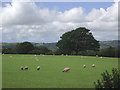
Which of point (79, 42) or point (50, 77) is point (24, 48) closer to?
point (79, 42)

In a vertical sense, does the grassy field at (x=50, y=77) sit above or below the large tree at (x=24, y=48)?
below

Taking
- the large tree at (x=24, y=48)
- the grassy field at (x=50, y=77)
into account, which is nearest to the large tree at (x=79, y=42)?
the large tree at (x=24, y=48)

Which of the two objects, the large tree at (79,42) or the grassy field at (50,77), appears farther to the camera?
the large tree at (79,42)

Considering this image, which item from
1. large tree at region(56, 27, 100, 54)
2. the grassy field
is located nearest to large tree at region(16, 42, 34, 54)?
large tree at region(56, 27, 100, 54)

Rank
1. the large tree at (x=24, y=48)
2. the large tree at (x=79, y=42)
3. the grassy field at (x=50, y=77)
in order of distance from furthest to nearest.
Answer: the large tree at (x=24, y=48) → the large tree at (x=79, y=42) → the grassy field at (x=50, y=77)

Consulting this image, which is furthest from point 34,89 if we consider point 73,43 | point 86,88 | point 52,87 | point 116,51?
point 73,43

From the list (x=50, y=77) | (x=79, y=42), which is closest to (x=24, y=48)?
(x=79, y=42)

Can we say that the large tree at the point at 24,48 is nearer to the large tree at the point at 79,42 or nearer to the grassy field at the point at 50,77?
the large tree at the point at 79,42

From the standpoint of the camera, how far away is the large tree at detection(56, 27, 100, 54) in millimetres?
72375

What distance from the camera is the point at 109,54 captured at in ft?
192

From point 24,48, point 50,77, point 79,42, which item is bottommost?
point 50,77

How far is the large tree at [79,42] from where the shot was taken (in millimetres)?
72375

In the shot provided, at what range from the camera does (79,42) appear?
7275 cm

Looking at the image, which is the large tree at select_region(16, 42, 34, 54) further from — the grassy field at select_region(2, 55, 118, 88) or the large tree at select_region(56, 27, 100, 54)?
the grassy field at select_region(2, 55, 118, 88)
